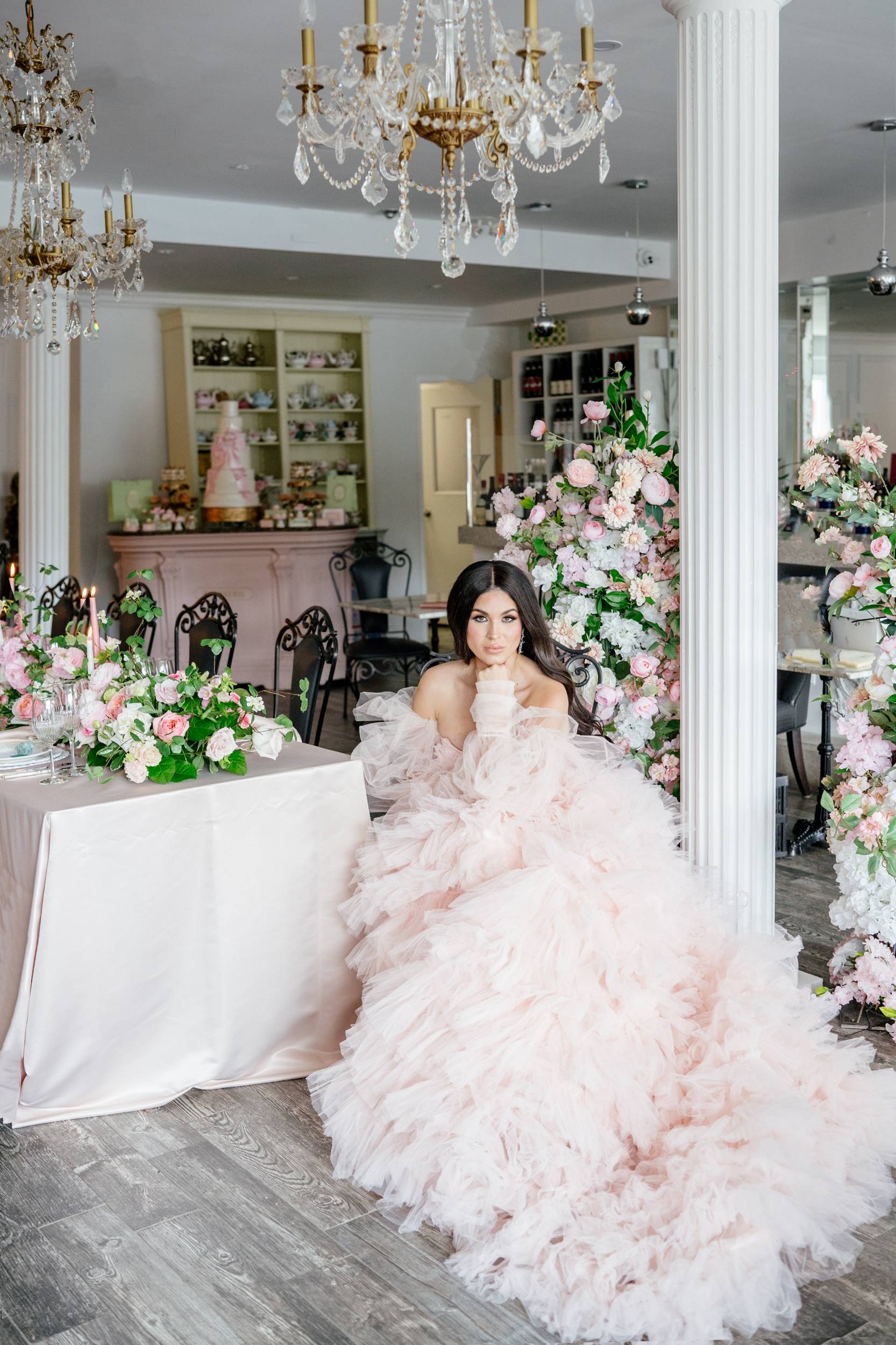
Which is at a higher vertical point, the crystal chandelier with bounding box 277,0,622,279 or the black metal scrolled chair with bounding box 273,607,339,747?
the crystal chandelier with bounding box 277,0,622,279

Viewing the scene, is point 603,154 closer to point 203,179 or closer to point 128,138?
point 128,138

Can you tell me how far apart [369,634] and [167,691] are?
5179mm

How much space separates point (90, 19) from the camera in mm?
4297

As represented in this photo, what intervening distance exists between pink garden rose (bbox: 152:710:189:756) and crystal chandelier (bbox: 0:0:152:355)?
5.53ft

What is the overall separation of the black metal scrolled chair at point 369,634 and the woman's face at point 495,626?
Result: 3.30 metres

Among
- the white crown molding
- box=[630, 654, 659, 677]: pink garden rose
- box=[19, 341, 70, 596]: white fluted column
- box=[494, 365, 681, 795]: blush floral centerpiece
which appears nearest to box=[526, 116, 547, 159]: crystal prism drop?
box=[494, 365, 681, 795]: blush floral centerpiece

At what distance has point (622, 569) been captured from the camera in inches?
154

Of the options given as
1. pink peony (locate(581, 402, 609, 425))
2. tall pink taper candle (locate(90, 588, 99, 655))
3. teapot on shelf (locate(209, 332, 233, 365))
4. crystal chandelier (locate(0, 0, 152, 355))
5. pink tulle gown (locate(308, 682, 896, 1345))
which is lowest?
pink tulle gown (locate(308, 682, 896, 1345))

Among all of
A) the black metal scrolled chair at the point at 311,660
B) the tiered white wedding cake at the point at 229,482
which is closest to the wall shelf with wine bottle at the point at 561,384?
the tiered white wedding cake at the point at 229,482

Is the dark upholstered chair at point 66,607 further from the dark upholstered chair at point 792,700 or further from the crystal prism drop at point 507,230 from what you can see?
the crystal prism drop at point 507,230

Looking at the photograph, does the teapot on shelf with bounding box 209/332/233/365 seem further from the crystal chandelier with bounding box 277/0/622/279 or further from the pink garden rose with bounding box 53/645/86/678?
the crystal chandelier with bounding box 277/0/622/279

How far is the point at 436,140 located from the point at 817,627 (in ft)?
9.64

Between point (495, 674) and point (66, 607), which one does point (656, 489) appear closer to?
point (495, 674)

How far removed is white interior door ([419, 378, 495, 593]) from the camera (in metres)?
11.6
